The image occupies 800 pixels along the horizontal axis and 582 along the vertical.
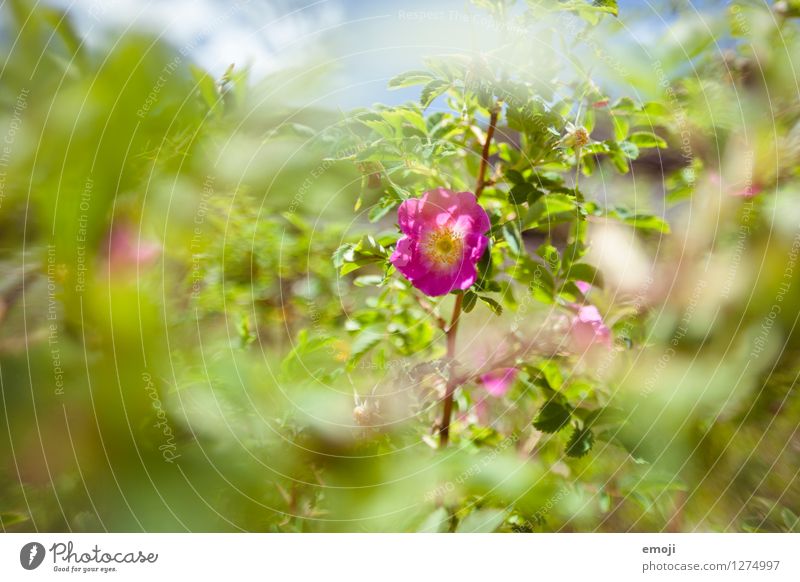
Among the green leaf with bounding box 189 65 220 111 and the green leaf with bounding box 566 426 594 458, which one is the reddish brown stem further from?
the green leaf with bounding box 189 65 220 111

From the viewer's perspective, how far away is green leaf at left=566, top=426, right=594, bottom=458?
49 cm

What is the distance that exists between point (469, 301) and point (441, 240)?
6cm

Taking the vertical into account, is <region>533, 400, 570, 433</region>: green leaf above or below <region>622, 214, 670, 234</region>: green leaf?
below

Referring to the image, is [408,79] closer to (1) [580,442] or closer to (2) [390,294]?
(2) [390,294]

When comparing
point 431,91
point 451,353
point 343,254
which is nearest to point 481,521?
point 451,353

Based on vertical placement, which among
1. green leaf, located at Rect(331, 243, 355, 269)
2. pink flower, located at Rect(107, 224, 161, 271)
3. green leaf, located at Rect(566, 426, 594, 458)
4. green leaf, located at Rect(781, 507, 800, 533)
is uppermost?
pink flower, located at Rect(107, 224, 161, 271)

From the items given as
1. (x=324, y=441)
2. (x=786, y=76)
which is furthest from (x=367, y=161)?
(x=786, y=76)

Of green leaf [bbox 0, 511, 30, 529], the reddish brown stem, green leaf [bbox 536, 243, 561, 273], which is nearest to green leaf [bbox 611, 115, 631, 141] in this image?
green leaf [bbox 536, 243, 561, 273]

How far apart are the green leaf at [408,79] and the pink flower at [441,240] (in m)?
0.09

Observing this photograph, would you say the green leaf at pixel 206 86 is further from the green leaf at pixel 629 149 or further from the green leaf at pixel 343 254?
the green leaf at pixel 629 149

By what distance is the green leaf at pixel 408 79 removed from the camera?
0.46 metres

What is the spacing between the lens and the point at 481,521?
1.60 feet

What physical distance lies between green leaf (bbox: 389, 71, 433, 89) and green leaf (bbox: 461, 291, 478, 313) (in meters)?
0.17

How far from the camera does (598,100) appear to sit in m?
0.50
